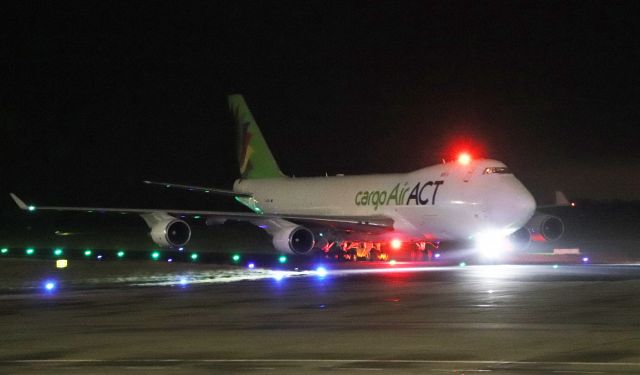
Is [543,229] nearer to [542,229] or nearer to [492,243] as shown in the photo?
[542,229]

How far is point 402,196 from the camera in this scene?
4944cm

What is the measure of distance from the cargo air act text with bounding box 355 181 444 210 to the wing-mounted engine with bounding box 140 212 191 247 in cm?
896

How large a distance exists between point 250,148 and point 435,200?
21249 mm

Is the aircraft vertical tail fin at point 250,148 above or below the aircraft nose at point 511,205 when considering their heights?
above

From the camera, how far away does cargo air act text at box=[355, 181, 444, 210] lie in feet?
156

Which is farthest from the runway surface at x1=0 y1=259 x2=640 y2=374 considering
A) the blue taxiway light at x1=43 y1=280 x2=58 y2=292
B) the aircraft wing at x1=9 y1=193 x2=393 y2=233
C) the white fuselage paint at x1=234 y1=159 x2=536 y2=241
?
the aircraft wing at x1=9 y1=193 x2=393 y2=233

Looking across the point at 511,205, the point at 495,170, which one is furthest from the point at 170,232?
the point at 511,205

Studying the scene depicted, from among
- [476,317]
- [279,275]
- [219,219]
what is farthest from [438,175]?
[476,317]

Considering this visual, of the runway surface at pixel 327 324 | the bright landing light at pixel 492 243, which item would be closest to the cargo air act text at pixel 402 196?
the bright landing light at pixel 492 243

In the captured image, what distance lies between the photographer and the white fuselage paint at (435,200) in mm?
44781

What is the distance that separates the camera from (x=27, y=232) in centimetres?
7844

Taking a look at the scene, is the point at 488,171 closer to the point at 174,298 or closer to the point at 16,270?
the point at 16,270

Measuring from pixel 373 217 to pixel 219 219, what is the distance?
775cm

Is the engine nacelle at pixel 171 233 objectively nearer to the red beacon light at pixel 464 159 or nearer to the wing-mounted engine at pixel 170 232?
the wing-mounted engine at pixel 170 232
